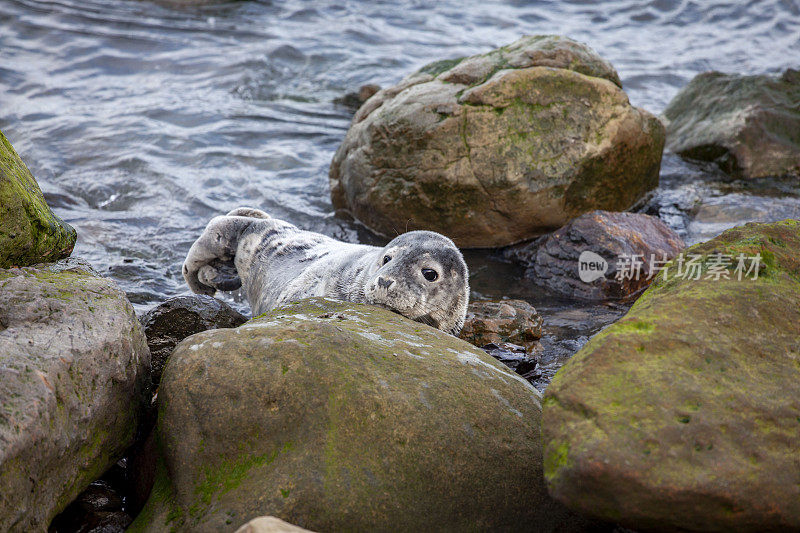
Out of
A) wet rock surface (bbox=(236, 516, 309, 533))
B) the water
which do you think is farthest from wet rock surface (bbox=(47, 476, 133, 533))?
the water

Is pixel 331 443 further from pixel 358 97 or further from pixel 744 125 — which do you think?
pixel 358 97

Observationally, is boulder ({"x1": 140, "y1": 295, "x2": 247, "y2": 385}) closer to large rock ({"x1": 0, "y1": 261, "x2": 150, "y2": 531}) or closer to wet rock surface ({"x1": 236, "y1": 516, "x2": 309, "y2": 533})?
large rock ({"x1": 0, "y1": 261, "x2": 150, "y2": 531})

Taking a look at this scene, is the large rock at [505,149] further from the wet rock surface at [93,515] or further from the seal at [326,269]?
the wet rock surface at [93,515]

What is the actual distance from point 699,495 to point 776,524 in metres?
0.28

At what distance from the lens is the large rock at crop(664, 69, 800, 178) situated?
809 centimetres

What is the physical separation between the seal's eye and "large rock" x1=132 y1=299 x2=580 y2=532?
962 millimetres

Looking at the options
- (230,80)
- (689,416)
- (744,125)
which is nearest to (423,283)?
(689,416)

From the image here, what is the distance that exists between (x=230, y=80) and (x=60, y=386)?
31.0 ft

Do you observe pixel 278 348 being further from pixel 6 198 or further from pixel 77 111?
pixel 77 111

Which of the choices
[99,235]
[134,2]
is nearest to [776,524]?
[99,235]

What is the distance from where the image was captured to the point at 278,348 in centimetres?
288

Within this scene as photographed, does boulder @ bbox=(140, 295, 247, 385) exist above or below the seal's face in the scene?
below

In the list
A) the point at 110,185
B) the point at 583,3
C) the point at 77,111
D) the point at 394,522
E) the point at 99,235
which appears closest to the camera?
the point at 394,522

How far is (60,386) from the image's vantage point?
2.54 meters
